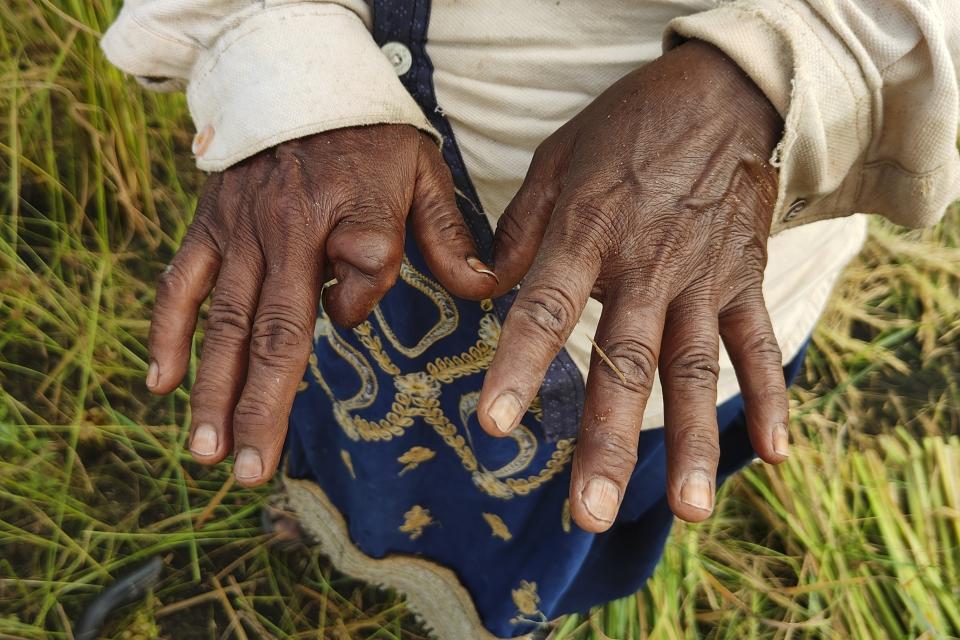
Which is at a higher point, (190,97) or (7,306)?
(190,97)

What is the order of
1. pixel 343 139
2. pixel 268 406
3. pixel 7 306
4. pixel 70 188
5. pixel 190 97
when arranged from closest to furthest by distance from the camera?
pixel 268 406 < pixel 343 139 < pixel 190 97 < pixel 7 306 < pixel 70 188

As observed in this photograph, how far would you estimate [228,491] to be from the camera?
187cm

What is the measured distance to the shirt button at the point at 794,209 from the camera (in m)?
0.88

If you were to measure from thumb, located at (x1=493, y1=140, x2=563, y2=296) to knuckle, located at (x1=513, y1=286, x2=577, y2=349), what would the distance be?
99 millimetres

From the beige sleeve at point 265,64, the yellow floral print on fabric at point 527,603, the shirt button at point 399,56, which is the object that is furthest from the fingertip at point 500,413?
the yellow floral print on fabric at point 527,603

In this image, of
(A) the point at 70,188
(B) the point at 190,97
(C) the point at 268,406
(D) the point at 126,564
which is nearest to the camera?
(C) the point at 268,406

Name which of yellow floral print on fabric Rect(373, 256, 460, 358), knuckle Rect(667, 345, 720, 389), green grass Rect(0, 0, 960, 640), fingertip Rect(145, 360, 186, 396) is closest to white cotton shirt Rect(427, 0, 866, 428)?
yellow floral print on fabric Rect(373, 256, 460, 358)

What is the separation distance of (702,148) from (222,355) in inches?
21.1

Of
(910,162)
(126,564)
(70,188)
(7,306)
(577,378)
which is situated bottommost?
(126,564)

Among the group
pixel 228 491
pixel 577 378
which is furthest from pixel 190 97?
pixel 228 491

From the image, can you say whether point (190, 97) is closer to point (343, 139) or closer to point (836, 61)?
point (343, 139)

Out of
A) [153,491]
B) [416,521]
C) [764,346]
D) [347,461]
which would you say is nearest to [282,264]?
[764,346]

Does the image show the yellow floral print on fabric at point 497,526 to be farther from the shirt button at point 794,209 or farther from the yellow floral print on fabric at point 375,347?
the shirt button at point 794,209

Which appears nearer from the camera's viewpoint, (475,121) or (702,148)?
(702,148)
